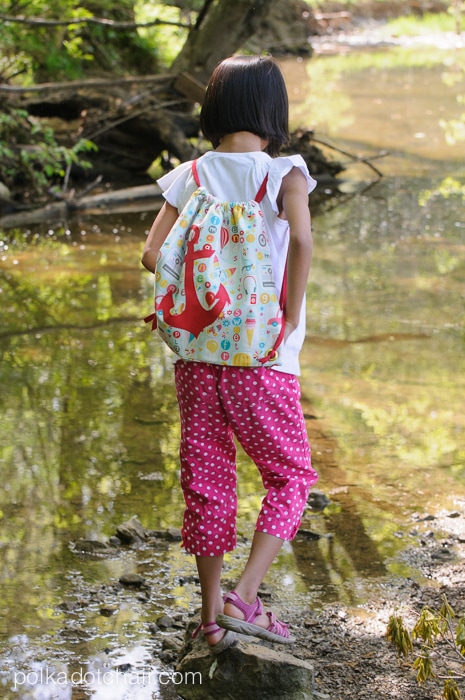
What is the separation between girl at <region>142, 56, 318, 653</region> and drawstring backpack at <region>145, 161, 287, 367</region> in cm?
6

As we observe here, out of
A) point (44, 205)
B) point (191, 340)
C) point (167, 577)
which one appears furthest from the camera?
point (44, 205)

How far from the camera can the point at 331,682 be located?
8.21 feet

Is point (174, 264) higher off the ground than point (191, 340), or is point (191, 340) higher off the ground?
Answer: point (174, 264)

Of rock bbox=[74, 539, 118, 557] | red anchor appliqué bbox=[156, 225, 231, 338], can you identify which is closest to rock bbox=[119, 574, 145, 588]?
rock bbox=[74, 539, 118, 557]

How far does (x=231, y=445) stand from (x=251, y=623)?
0.47m

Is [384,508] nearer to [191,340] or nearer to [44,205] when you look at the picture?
[191,340]

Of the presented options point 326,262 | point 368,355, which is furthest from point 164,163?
point 368,355

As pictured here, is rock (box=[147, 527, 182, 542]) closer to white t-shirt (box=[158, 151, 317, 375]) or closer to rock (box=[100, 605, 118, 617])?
rock (box=[100, 605, 118, 617])

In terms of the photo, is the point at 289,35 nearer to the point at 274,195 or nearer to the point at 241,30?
the point at 241,30

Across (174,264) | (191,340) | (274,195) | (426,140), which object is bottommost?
(426,140)

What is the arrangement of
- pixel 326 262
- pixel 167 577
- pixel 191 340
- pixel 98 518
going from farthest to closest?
pixel 326 262 → pixel 98 518 → pixel 167 577 → pixel 191 340

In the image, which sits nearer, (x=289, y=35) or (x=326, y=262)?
(x=326, y=262)

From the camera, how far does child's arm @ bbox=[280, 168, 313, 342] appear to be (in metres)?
2.43

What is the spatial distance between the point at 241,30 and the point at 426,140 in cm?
374
